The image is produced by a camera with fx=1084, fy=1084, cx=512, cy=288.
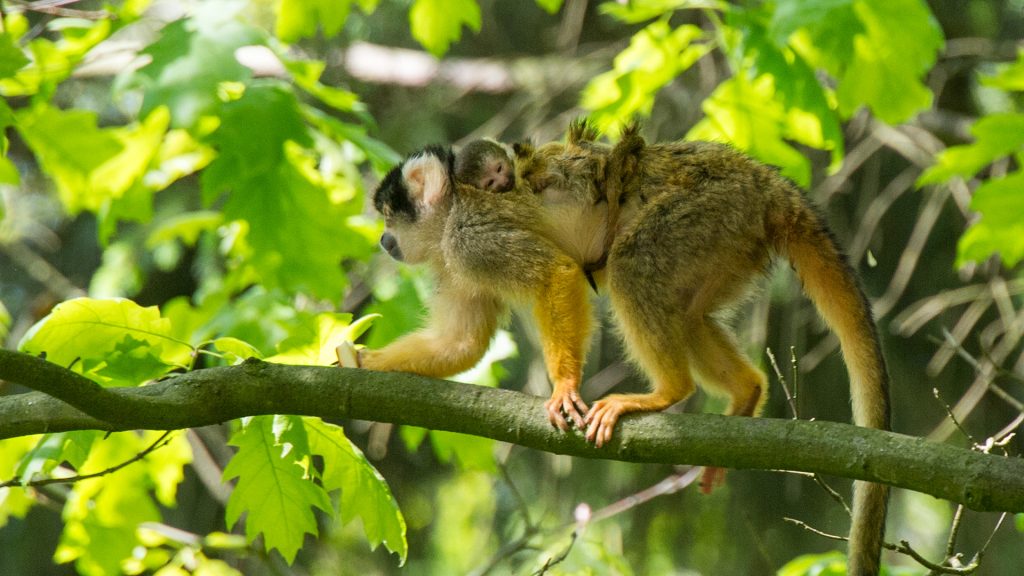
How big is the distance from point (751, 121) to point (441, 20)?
1668 millimetres

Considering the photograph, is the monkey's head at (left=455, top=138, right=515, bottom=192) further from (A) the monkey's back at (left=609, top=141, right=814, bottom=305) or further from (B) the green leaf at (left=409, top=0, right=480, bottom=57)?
(B) the green leaf at (left=409, top=0, right=480, bottom=57)

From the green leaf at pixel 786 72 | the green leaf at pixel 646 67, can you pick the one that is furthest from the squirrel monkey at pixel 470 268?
the green leaf at pixel 786 72

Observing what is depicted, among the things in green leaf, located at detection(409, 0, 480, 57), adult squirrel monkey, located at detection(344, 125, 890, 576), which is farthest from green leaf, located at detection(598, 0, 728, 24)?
adult squirrel monkey, located at detection(344, 125, 890, 576)

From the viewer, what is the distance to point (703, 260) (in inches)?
163

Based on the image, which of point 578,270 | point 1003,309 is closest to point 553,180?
point 578,270

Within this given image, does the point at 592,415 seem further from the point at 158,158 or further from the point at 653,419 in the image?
the point at 158,158

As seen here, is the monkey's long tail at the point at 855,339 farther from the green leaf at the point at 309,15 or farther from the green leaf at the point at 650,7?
the green leaf at the point at 309,15

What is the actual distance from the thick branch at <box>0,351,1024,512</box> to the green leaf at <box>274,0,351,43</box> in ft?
8.05

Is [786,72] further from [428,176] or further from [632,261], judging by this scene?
[428,176]

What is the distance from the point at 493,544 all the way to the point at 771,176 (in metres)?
3.65

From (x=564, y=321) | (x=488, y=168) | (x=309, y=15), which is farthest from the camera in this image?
(x=309, y=15)

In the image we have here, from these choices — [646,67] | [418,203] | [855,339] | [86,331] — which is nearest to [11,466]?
[86,331]

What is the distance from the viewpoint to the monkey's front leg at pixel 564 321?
13.3 feet

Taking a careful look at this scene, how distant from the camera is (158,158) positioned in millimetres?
5902
